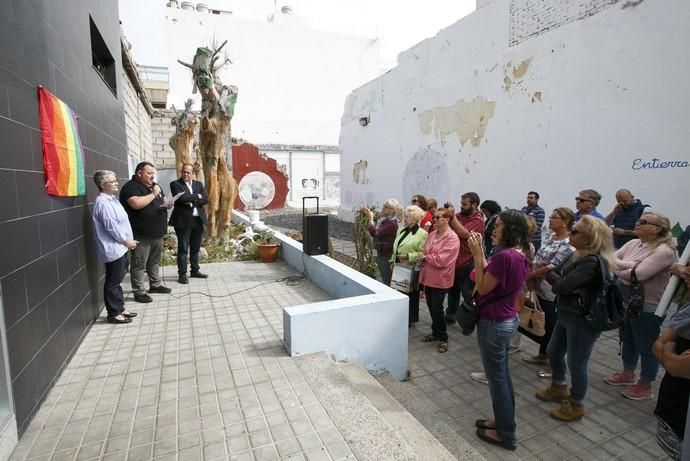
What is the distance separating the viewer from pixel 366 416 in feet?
8.16

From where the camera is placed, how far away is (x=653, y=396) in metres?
3.35

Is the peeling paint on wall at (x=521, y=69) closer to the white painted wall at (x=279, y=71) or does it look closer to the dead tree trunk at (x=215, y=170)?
the dead tree trunk at (x=215, y=170)

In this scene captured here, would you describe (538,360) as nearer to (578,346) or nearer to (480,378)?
(480,378)

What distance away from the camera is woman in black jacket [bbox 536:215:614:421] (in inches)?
110

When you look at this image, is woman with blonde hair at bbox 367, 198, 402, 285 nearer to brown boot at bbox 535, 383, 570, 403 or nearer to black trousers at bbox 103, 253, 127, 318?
brown boot at bbox 535, 383, 570, 403

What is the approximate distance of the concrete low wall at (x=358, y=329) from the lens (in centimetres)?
330

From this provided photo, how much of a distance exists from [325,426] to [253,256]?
5.55m

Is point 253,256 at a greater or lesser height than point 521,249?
lesser

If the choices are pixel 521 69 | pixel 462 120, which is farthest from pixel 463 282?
pixel 462 120

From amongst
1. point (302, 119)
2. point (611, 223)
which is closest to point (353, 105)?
point (611, 223)

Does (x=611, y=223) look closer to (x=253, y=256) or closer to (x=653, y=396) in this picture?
(x=653, y=396)

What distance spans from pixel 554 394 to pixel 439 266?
1.52 m

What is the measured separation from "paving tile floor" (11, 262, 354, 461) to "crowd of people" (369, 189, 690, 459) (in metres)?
1.33

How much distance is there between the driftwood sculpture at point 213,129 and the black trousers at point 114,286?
15.3 ft
